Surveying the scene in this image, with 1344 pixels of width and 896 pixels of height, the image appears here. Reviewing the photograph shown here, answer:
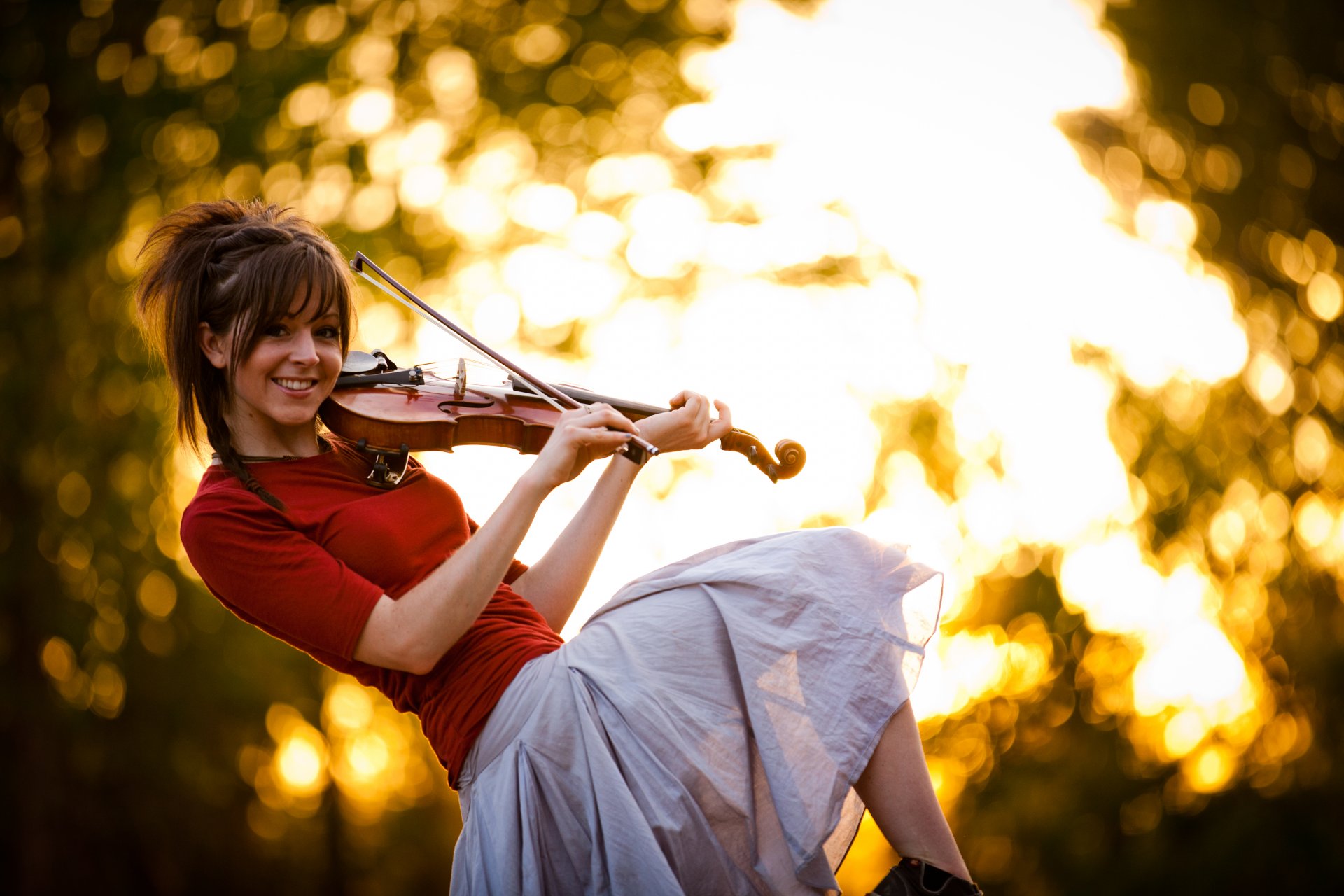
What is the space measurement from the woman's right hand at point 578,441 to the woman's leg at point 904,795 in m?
0.56

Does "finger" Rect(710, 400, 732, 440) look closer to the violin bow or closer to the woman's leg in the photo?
the violin bow

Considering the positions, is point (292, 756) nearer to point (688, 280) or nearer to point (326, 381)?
point (688, 280)

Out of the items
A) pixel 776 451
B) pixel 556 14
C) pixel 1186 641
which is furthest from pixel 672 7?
pixel 776 451

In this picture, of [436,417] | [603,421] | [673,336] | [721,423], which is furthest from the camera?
[673,336]

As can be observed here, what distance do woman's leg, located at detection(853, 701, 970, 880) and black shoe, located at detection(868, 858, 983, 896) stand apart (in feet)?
0.09

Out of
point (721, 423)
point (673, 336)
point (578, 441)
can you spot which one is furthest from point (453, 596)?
point (673, 336)

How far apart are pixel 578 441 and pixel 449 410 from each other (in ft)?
1.34

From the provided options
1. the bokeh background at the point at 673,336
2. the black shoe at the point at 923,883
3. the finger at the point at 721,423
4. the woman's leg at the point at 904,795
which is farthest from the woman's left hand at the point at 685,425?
the bokeh background at the point at 673,336

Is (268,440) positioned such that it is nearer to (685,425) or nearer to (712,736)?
(685,425)

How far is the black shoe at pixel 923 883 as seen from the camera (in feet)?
4.99

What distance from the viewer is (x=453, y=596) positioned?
165 centimetres

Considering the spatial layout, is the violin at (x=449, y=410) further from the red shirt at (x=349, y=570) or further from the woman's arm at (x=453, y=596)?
the woman's arm at (x=453, y=596)

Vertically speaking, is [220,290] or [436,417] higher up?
[220,290]

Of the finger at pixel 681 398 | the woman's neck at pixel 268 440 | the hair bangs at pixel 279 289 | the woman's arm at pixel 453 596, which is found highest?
the hair bangs at pixel 279 289
